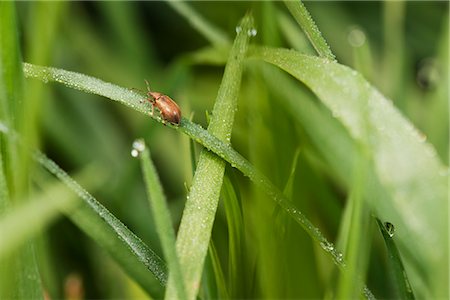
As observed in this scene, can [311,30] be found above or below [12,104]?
above

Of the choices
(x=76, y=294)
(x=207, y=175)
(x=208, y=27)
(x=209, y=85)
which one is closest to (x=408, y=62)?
(x=209, y=85)

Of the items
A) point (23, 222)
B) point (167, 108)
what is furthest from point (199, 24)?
point (23, 222)

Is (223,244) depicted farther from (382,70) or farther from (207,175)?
(382,70)

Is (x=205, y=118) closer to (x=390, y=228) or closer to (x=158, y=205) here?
(x=390, y=228)

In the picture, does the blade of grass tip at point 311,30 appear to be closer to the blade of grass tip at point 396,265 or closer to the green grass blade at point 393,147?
the green grass blade at point 393,147

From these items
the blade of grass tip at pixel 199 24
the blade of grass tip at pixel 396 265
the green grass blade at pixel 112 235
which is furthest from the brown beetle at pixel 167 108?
the blade of grass tip at pixel 199 24

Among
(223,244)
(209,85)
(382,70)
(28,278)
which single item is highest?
(382,70)
